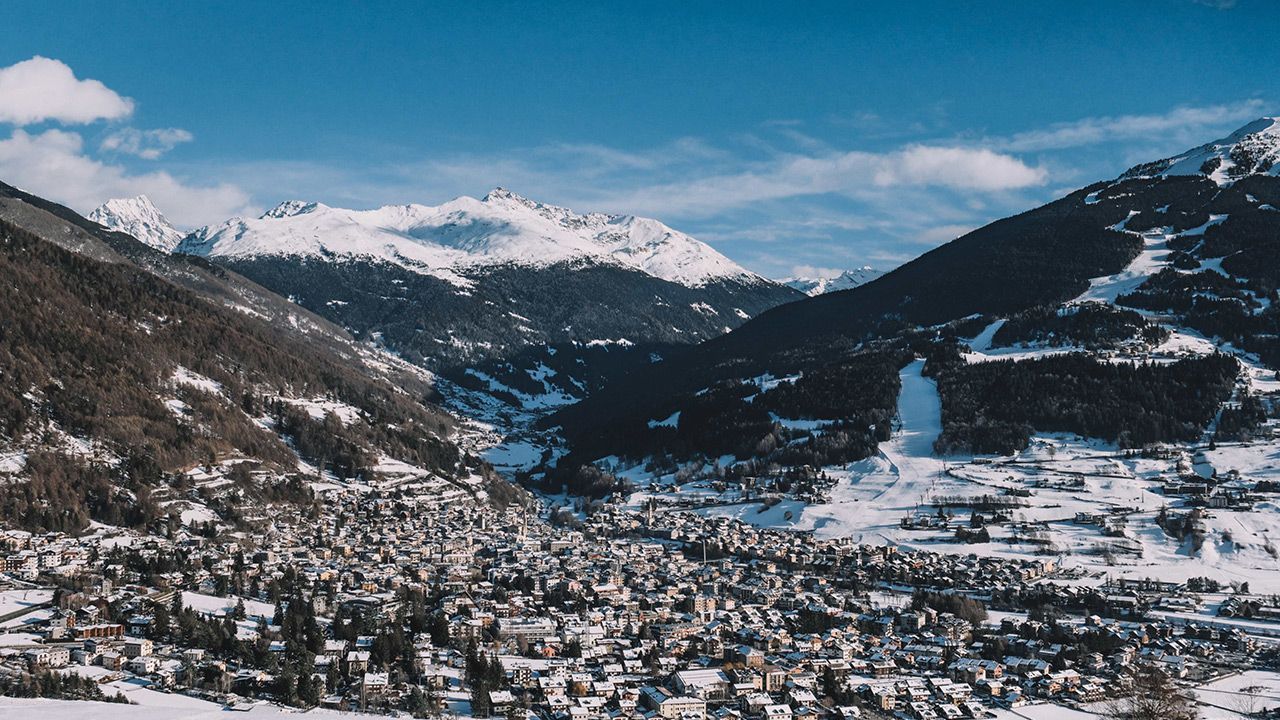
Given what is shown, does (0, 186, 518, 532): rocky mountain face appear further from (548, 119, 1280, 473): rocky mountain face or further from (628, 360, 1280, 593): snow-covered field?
(548, 119, 1280, 473): rocky mountain face

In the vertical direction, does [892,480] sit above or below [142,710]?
above

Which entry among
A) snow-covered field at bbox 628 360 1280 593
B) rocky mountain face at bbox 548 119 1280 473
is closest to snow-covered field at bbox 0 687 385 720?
snow-covered field at bbox 628 360 1280 593

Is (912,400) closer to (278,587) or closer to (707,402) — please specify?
(707,402)

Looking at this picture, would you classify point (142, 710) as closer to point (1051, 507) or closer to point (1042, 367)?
point (1051, 507)

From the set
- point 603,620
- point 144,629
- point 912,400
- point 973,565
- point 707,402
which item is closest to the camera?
point 144,629

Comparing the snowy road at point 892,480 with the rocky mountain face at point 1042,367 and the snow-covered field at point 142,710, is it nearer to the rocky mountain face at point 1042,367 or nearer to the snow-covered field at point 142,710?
the rocky mountain face at point 1042,367

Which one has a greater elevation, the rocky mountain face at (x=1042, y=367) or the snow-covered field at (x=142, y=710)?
the rocky mountain face at (x=1042, y=367)

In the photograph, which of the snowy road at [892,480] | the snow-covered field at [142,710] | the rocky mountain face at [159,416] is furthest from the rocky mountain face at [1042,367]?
the snow-covered field at [142,710]

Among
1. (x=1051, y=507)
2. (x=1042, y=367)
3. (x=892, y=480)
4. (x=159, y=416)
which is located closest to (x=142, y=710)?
(x=159, y=416)

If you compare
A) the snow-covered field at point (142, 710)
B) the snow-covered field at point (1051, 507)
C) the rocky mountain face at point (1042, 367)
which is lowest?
the snow-covered field at point (142, 710)

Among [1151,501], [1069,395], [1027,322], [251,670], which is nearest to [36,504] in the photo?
[251,670]

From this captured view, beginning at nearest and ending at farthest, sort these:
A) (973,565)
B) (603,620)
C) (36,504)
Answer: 1. (603,620)
2. (36,504)
3. (973,565)
